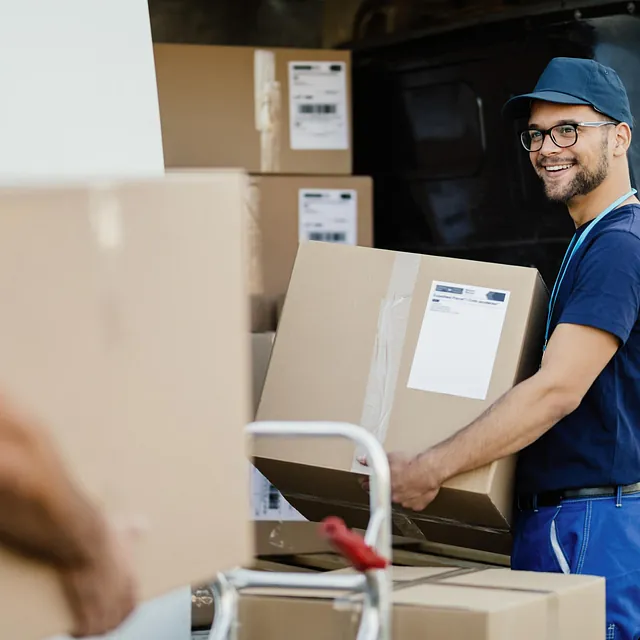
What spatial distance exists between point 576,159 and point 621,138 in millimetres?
134

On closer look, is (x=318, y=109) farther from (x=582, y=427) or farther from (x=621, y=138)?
(x=582, y=427)

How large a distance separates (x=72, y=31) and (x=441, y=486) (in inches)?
40.7

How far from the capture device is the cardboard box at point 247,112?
10.6ft

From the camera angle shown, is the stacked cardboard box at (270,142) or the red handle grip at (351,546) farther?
the stacked cardboard box at (270,142)

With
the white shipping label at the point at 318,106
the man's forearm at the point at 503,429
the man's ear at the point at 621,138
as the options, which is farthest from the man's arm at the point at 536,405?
the white shipping label at the point at 318,106

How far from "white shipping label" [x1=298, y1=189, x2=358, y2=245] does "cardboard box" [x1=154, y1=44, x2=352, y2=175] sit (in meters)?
0.07

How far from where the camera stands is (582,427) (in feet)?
7.30

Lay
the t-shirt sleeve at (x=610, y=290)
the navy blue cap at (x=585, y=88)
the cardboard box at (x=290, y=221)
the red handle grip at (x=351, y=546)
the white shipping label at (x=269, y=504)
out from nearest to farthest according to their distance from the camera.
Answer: the red handle grip at (x=351, y=546) → the t-shirt sleeve at (x=610, y=290) → the navy blue cap at (x=585, y=88) → the white shipping label at (x=269, y=504) → the cardboard box at (x=290, y=221)

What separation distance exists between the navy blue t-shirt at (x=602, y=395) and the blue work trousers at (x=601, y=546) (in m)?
Result: 0.05

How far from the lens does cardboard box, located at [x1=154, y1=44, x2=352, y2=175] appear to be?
3246mm

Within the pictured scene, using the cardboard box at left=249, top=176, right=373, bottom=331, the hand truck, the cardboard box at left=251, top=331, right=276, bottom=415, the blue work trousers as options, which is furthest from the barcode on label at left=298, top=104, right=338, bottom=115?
the hand truck

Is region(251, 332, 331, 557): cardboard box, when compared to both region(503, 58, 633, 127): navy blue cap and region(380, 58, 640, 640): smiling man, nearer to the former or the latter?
region(380, 58, 640, 640): smiling man

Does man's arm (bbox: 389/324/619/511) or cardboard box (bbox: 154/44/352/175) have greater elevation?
cardboard box (bbox: 154/44/352/175)

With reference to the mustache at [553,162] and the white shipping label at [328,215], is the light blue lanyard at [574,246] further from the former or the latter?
the white shipping label at [328,215]
